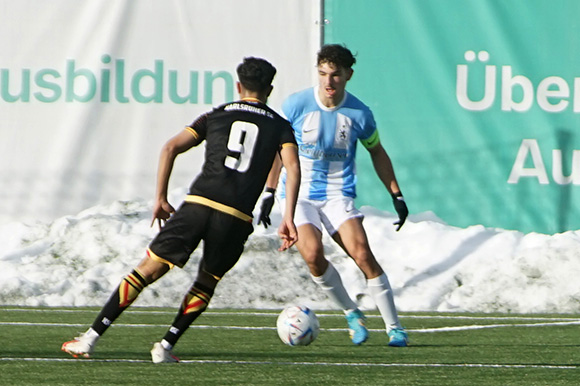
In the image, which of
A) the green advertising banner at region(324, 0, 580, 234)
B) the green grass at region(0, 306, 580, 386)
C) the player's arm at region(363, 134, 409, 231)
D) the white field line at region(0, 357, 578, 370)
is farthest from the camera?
the green advertising banner at region(324, 0, 580, 234)

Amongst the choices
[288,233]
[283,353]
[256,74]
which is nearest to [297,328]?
[283,353]

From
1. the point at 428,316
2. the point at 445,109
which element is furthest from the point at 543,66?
the point at 428,316

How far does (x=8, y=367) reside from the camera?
22.2ft

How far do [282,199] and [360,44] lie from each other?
5.58 metres

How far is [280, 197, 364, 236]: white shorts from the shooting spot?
28.7 feet

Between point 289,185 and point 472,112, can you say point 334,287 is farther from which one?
point 472,112

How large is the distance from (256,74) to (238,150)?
1.39 ft

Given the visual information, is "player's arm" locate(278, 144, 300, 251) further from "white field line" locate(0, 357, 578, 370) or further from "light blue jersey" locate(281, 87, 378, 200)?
"light blue jersey" locate(281, 87, 378, 200)

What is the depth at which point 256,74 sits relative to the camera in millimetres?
7156

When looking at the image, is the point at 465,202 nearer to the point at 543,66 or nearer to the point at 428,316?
the point at 543,66

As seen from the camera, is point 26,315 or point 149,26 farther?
point 149,26

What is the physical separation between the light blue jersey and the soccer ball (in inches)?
41.0

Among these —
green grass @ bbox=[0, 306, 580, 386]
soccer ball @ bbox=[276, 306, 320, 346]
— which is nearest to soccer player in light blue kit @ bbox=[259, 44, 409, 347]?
green grass @ bbox=[0, 306, 580, 386]

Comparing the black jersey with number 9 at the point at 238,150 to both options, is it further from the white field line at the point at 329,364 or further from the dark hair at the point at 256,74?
the white field line at the point at 329,364
